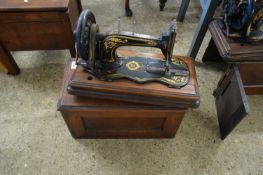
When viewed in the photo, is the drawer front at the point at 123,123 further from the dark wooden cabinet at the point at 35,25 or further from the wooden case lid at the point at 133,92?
the dark wooden cabinet at the point at 35,25

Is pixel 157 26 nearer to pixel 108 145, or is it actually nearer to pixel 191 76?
pixel 191 76

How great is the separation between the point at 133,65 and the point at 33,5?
2.34 ft

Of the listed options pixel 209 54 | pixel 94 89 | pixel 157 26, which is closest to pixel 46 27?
pixel 94 89

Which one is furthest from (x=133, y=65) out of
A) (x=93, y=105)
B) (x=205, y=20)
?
(x=205, y=20)

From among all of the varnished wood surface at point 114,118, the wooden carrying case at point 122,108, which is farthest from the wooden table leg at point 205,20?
the varnished wood surface at point 114,118

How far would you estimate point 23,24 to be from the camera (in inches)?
51.8

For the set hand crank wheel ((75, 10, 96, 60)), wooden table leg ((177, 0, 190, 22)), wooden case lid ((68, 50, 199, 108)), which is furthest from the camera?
wooden table leg ((177, 0, 190, 22))

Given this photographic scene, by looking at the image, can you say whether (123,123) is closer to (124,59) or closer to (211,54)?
(124,59)

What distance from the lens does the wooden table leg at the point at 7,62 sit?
1.46 metres

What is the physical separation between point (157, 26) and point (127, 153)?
4.15 feet

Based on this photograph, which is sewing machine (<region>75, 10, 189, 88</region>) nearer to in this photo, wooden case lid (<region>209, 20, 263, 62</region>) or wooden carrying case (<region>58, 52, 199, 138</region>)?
wooden carrying case (<region>58, 52, 199, 138</region>)

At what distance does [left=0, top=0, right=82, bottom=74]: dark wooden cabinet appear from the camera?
124 centimetres

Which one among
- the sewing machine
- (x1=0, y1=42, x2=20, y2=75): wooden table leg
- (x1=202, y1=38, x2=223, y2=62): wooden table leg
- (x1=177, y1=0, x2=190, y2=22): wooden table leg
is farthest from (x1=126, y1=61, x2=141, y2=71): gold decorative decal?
(x1=177, y1=0, x2=190, y2=22): wooden table leg

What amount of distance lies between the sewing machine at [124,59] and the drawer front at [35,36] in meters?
0.44
